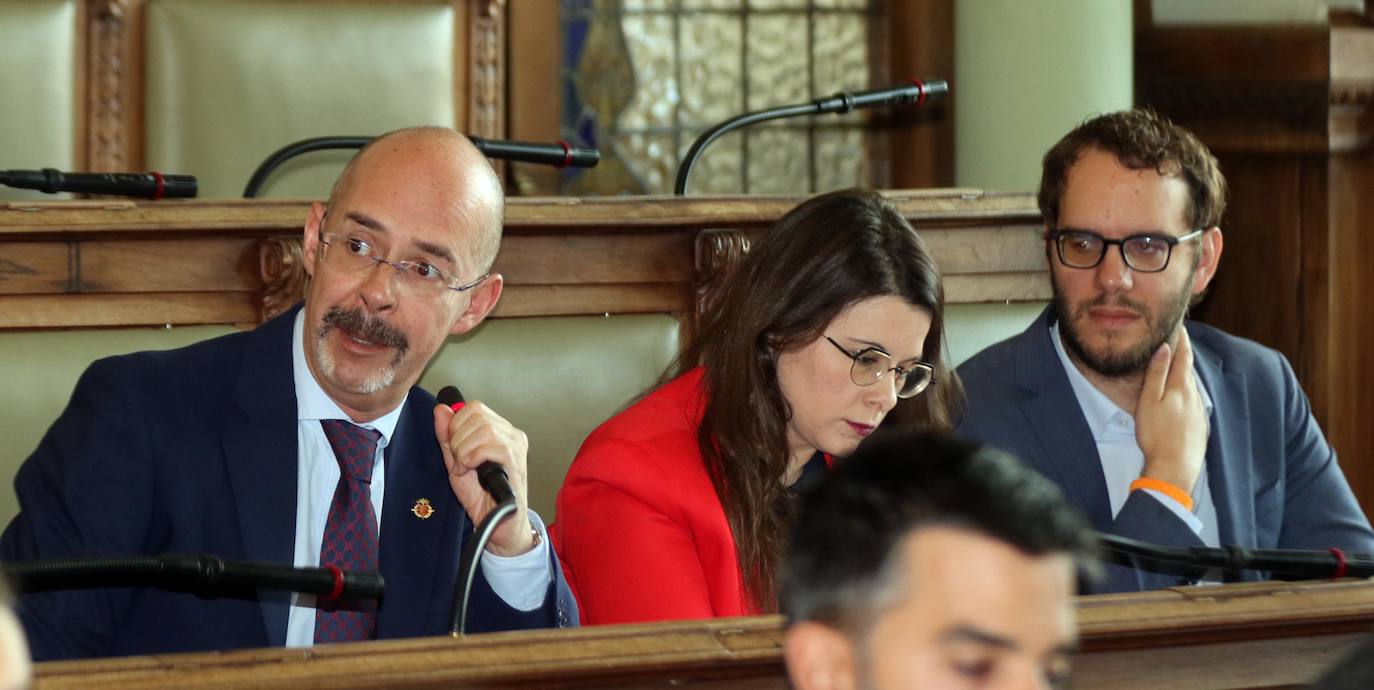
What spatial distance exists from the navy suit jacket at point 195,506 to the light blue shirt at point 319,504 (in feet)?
0.07

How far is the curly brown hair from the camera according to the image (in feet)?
9.04

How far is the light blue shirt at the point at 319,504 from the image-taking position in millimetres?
2139

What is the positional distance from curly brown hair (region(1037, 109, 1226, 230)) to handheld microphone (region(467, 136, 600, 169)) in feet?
2.91

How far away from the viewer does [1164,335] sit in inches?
109

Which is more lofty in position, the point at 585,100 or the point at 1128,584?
the point at 585,100

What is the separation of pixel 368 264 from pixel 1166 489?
1234 millimetres

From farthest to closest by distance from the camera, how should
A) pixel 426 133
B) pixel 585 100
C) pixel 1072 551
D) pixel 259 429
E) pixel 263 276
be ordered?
pixel 585 100 < pixel 263 276 < pixel 426 133 < pixel 259 429 < pixel 1072 551

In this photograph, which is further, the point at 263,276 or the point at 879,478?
the point at 263,276

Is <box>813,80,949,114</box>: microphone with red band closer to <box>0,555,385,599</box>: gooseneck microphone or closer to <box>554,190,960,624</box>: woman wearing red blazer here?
<box>554,190,960,624</box>: woman wearing red blazer

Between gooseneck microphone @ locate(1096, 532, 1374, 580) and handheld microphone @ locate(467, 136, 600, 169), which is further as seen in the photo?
handheld microphone @ locate(467, 136, 600, 169)

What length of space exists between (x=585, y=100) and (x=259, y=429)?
2.70 m

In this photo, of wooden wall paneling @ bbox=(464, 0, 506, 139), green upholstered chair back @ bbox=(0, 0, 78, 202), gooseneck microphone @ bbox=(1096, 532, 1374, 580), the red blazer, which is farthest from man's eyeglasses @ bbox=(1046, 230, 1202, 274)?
green upholstered chair back @ bbox=(0, 0, 78, 202)

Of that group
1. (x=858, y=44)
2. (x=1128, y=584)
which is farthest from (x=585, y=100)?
(x=1128, y=584)

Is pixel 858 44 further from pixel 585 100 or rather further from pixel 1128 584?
pixel 1128 584
